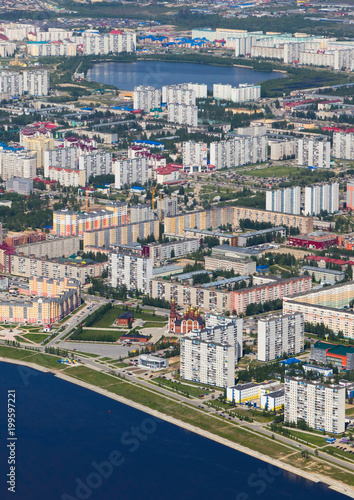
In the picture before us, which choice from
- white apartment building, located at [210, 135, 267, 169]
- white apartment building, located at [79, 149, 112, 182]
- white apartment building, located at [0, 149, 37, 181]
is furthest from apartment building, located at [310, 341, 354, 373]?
white apartment building, located at [210, 135, 267, 169]

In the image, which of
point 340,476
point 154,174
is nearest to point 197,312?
point 340,476

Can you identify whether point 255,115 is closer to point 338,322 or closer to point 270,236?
point 270,236

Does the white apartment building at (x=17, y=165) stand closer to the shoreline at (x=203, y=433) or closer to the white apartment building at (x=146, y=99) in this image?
the white apartment building at (x=146, y=99)

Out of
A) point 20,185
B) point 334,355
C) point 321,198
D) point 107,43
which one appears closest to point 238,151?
point 321,198

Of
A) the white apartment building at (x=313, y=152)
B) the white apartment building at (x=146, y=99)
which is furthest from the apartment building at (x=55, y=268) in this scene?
the white apartment building at (x=146, y=99)

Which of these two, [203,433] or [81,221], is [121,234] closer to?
[81,221]

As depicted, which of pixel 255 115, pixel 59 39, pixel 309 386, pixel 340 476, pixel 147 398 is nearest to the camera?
pixel 340 476

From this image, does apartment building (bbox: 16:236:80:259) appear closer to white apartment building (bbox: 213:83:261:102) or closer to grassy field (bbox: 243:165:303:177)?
grassy field (bbox: 243:165:303:177)
